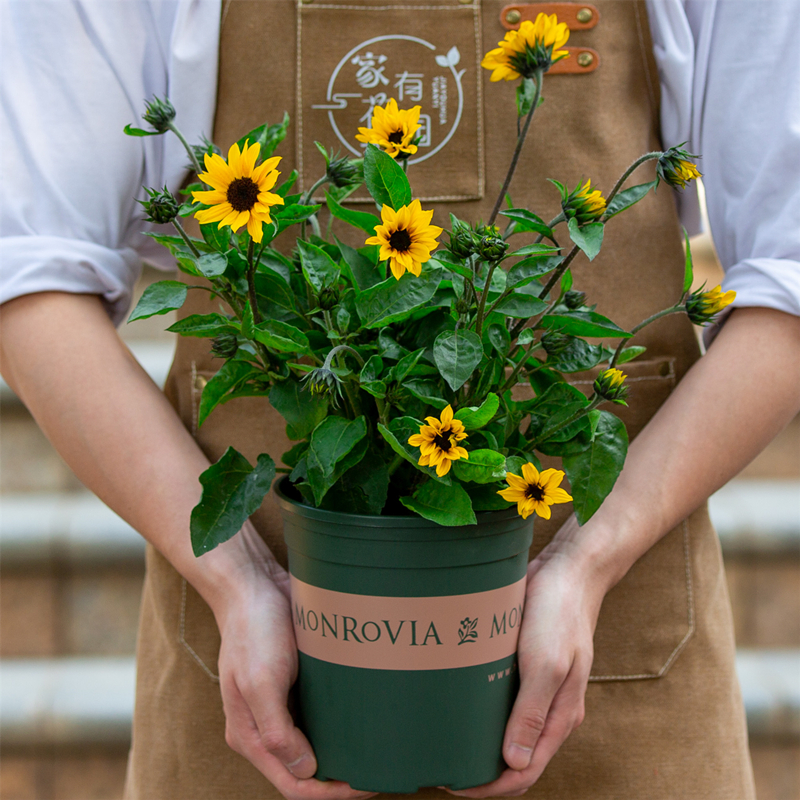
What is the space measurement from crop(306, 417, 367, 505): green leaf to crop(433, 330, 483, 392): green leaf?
63mm

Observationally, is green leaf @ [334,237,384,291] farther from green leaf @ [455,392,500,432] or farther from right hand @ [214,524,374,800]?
right hand @ [214,524,374,800]

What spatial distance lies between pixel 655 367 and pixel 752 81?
24 cm

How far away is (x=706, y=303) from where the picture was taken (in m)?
0.42

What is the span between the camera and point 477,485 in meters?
0.45

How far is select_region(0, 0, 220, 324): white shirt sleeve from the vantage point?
588 millimetres

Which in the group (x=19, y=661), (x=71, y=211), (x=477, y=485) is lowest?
(x=19, y=661)

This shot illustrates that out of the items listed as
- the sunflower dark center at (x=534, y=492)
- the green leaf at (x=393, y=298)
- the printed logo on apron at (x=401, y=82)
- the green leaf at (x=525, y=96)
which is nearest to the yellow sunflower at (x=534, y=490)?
the sunflower dark center at (x=534, y=492)

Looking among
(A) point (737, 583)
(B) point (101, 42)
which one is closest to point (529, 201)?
(B) point (101, 42)

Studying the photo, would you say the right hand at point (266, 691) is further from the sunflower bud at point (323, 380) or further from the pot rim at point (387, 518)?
the sunflower bud at point (323, 380)

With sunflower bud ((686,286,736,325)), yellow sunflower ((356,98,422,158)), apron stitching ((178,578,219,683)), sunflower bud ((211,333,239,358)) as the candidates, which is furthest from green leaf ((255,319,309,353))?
apron stitching ((178,578,219,683))

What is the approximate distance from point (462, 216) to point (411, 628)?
0.37 m

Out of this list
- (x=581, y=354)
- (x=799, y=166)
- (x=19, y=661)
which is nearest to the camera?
(x=581, y=354)

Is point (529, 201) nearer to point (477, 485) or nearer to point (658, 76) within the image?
point (658, 76)

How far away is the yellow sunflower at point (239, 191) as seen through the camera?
0.36 meters
